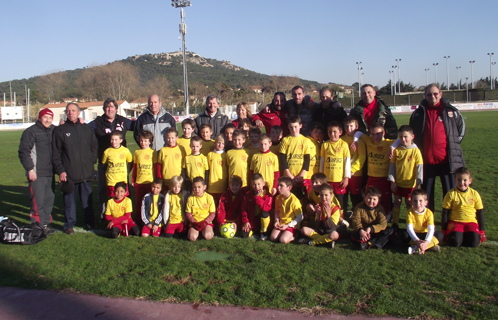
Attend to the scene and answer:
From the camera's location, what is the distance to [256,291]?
131 inches

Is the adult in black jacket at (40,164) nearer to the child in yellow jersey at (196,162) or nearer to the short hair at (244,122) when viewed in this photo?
the child in yellow jersey at (196,162)

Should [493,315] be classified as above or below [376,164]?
below

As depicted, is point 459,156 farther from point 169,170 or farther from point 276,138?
point 169,170

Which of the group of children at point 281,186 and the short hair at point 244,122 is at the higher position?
the short hair at point 244,122

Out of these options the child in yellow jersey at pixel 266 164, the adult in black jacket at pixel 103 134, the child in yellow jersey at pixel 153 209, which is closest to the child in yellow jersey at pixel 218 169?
the child in yellow jersey at pixel 266 164

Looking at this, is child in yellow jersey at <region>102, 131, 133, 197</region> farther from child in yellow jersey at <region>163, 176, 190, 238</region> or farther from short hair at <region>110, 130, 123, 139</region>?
child in yellow jersey at <region>163, 176, 190, 238</region>

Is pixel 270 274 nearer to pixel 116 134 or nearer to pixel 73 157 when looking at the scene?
pixel 116 134

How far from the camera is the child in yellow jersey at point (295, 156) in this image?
5.14m

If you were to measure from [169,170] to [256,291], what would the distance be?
2.56 metres

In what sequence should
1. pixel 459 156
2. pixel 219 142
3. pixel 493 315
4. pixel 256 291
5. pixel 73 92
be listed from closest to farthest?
pixel 493 315, pixel 256 291, pixel 459 156, pixel 219 142, pixel 73 92

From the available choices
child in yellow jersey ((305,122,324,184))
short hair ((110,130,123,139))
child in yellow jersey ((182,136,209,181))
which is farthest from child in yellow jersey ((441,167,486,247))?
short hair ((110,130,123,139))

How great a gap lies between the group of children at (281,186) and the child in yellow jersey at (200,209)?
13 mm

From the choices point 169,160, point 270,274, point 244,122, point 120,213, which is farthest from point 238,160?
point 270,274

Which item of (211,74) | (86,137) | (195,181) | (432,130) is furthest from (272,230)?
(211,74)
